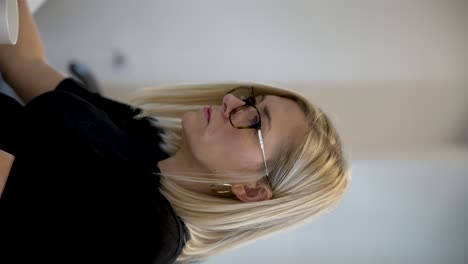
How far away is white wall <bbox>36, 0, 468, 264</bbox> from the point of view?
1.34 metres

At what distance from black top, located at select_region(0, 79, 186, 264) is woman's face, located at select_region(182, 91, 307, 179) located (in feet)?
0.32

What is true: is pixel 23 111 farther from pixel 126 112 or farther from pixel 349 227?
pixel 349 227

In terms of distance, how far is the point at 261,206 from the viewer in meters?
0.98

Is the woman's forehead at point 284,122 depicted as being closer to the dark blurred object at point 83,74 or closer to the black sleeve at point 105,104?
the black sleeve at point 105,104

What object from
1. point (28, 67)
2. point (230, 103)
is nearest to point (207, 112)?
point (230, 103)

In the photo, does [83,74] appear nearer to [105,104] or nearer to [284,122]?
[105,104]

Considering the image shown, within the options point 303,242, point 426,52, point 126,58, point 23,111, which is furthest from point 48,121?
point 426,52

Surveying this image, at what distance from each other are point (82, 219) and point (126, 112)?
36 centimetres

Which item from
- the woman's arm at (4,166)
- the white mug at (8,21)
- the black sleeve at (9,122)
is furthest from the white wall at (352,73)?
the white mug at (8,21)

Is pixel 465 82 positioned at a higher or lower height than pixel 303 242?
higher

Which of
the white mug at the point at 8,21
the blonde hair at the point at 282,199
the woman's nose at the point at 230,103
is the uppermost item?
the white mug at the point at 8,21

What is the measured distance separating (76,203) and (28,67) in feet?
1.31

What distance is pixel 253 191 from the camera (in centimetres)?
99

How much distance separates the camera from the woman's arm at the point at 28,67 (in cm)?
114
